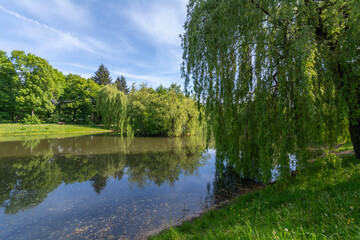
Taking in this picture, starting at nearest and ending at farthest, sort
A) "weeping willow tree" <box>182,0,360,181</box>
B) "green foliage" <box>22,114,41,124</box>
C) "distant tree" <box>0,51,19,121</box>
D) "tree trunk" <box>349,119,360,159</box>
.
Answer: "weeping willow tree" <box>182,0,360,181</box> → "tree trunk" <box>349,119,360,159</box> → "green foliage" <box>22,114,41,124</box> → "distant tree" <box>0,51,19,121</box>

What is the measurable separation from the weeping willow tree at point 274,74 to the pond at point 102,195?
6.19ft

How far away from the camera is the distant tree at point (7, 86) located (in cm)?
2822

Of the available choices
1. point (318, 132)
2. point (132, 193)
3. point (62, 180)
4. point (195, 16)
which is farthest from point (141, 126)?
point (318, 132)

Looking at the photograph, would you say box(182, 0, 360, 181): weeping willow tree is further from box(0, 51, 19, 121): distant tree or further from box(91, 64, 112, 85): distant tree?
box(91, 64, 112, 85): distant tree

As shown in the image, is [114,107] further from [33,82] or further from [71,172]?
[33,82]

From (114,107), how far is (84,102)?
61.2 feet

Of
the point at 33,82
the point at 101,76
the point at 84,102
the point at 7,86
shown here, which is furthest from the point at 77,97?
the point at 101,76

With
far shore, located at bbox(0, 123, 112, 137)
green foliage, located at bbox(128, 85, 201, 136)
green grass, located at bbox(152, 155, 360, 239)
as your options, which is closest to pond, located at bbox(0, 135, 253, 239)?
green grass, located at bbox(152, 155, 360, 239)

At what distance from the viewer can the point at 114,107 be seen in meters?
23.5

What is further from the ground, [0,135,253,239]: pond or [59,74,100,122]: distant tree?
[59,74,100,122]: distant tree

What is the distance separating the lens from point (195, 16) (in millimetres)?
5227

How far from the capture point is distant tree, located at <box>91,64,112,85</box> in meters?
48.7

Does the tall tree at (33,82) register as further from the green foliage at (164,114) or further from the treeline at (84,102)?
the green foliage at (164,114)

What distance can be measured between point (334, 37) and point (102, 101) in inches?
971
